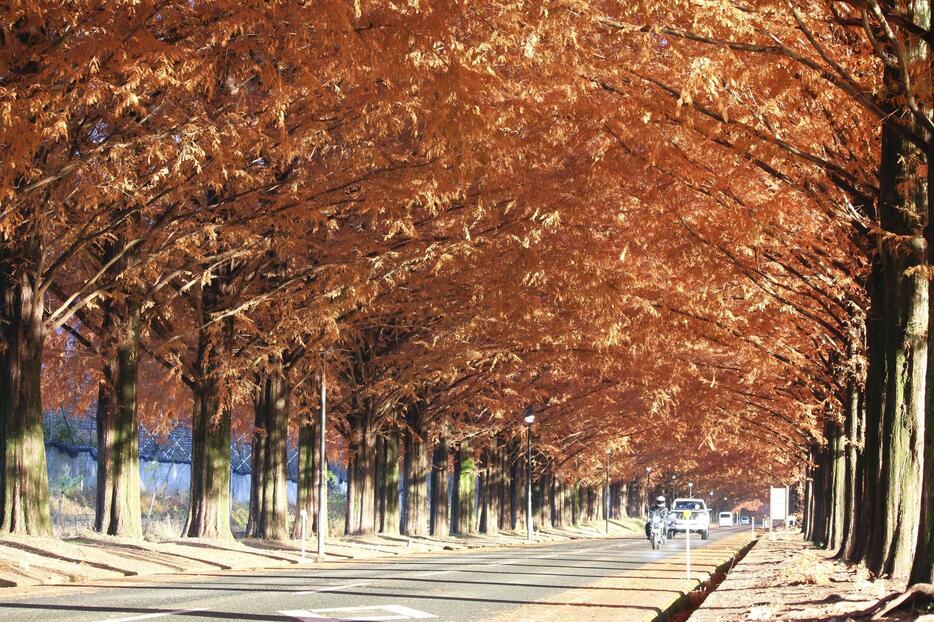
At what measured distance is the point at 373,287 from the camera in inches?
965

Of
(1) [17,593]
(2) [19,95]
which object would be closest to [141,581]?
(1) [17,593]

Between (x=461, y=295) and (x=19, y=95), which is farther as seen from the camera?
(x=461, y=295)

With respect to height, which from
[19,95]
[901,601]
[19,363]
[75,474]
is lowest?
[75,474]

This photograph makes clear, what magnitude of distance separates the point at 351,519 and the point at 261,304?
12.8m

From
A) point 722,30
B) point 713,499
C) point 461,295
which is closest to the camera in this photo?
point 722,30

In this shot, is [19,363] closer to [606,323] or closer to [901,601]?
[606,323]

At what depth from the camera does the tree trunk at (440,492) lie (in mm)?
46625

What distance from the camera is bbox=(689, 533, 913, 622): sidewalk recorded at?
11102mm

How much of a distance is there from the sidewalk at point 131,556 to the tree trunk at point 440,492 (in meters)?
13.5

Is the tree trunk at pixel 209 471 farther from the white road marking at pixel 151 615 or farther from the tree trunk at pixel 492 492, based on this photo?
the tree trunk at pixel 492 492

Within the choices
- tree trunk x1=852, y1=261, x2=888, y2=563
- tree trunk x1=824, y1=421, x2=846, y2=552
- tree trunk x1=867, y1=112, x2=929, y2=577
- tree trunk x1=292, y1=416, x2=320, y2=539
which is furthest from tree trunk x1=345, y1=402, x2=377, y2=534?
tree trunk x1=867, y1=112, x2=929, y2=577

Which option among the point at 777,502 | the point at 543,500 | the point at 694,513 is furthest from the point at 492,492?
the point at 777,502

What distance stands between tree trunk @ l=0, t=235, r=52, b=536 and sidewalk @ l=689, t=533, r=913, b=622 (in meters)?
12.0

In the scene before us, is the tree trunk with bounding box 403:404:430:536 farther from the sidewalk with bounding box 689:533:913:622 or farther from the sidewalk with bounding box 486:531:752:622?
the sidewalk with bounding box 689:533:913:622
